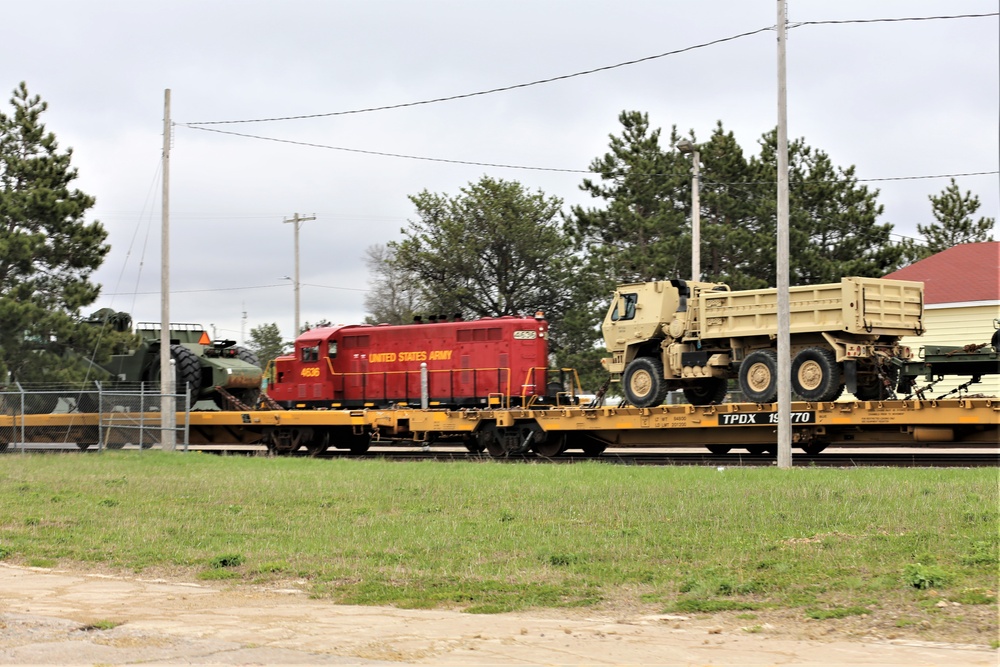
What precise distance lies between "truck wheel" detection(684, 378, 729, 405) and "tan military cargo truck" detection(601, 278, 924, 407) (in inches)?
0.9

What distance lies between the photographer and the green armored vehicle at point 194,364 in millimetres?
32062

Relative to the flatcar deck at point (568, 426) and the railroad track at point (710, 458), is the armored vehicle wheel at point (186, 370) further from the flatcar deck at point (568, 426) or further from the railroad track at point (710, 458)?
the railroad track at point (710, 458)

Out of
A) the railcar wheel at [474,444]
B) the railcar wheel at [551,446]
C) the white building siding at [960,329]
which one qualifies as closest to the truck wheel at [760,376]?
the railcar wheel at [551,446]

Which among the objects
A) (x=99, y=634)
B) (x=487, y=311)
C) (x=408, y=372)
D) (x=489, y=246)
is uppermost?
(x=489, y=246)

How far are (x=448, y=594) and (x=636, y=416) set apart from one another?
1366 centimetres

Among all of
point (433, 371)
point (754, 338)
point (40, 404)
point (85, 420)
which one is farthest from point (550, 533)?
point (40, 404)

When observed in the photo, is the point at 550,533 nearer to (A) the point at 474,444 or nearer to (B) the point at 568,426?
(B) the point at 568,426

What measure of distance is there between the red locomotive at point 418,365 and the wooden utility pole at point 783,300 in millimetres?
7790

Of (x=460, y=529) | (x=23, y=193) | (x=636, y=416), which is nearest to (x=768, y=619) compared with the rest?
(x=460, y=529)

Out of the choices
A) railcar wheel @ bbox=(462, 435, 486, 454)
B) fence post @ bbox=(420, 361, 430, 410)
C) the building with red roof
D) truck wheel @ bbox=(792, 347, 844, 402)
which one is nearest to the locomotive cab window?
truck wheel @ bbox=(792, 347, 844, 402)

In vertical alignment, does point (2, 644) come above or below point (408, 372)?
below

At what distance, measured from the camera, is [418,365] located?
1085 inches

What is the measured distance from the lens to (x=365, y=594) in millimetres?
9531

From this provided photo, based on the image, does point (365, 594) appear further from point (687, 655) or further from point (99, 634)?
point (687, 655)
